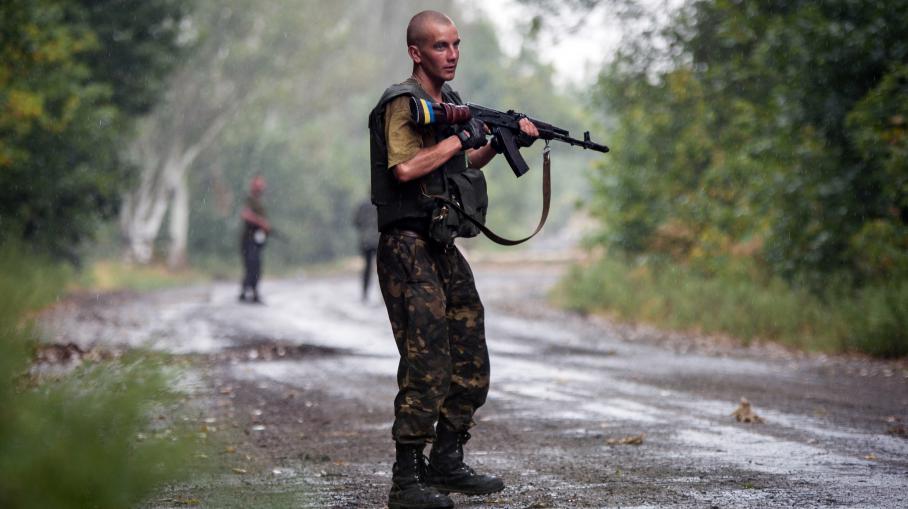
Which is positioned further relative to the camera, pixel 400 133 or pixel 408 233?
pixel 408 233

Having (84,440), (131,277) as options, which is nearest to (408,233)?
(84,440)

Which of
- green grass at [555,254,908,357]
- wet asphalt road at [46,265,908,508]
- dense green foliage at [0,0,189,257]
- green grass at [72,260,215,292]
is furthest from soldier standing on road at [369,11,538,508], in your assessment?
green grass at [72,260,215,292]

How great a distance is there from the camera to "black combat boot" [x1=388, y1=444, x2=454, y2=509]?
449 centimetres

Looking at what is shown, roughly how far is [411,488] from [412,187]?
50.4 inches

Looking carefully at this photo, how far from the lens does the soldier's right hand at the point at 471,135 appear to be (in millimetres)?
4477

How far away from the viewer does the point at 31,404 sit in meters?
3.42

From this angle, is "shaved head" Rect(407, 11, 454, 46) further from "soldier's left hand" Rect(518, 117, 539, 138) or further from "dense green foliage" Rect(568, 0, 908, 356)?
"dense green foliage" Rect(568, 0, 908, 356)

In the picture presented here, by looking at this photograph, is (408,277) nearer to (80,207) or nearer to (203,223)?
(80,207)

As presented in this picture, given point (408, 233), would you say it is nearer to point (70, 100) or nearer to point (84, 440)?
point (84, 440)

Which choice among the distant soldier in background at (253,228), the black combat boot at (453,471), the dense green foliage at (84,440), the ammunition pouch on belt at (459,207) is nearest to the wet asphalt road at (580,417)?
the black combat boot at (453,471)

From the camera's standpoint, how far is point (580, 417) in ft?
22.9

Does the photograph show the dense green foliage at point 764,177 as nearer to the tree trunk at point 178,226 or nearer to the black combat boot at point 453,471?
the black combat boot at point 453,471

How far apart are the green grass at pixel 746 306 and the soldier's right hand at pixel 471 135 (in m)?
7.81

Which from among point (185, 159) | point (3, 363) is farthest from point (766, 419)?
point (185, 159)
